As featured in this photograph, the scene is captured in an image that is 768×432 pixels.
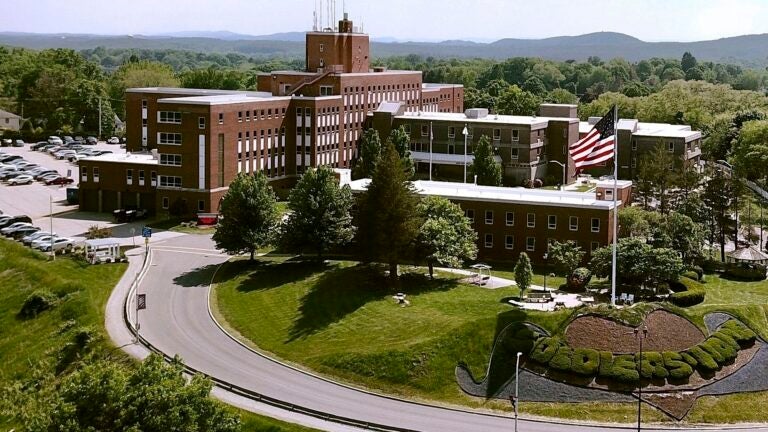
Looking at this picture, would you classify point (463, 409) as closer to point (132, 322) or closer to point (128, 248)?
point (132, 322)

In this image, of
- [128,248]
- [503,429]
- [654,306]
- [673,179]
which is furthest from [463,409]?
[673,179]

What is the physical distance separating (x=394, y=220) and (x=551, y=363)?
17.0m

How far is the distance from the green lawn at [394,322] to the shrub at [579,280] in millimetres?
1923

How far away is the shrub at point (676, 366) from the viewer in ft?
183

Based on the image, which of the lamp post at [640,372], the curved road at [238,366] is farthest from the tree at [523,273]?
the curved road at [238,366]

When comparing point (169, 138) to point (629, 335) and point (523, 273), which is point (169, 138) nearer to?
point (523, 273)

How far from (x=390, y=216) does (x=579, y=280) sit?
1326 centimetres

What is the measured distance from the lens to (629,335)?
191ft

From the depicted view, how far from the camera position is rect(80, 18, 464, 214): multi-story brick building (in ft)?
302

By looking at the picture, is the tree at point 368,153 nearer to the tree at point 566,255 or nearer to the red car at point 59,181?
the tree at point 566,255

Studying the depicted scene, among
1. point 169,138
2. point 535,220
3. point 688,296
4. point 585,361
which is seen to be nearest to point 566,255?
point 535,220

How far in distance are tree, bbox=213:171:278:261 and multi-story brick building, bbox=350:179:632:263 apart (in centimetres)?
1167

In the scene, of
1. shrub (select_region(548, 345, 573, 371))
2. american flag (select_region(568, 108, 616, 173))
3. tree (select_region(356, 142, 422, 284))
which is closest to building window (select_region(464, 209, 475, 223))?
tree (select_region(356, 142, 422, 284))

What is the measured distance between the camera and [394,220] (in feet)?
228
